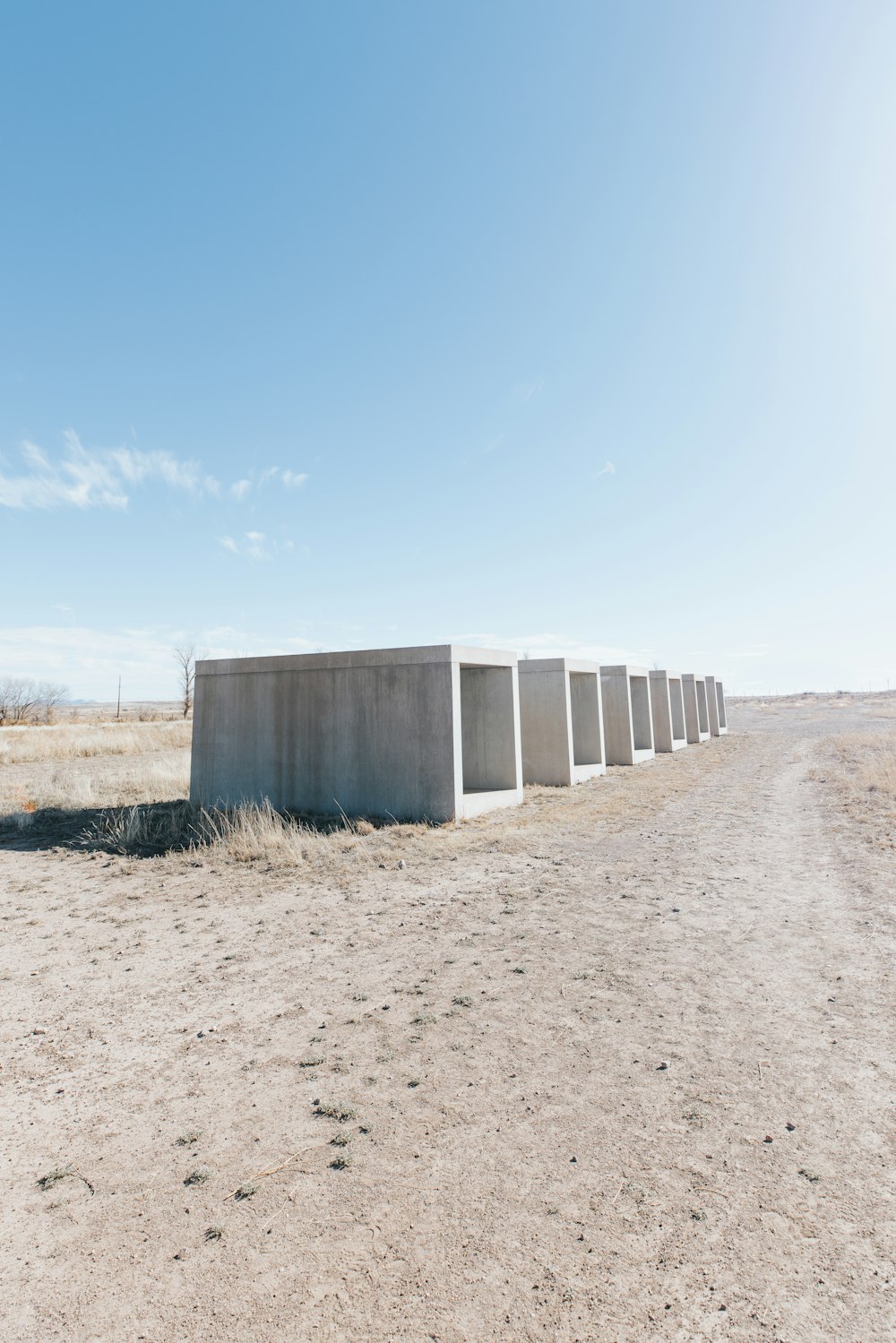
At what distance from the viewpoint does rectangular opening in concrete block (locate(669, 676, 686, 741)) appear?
85.3 ft

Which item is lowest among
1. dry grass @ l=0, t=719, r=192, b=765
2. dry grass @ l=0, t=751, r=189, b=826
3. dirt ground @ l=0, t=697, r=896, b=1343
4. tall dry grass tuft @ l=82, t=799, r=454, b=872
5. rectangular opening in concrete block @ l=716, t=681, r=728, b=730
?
dirt ground @ l=0, t=697, r=896, b=1343

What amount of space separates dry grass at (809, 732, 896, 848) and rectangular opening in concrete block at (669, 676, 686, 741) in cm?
561

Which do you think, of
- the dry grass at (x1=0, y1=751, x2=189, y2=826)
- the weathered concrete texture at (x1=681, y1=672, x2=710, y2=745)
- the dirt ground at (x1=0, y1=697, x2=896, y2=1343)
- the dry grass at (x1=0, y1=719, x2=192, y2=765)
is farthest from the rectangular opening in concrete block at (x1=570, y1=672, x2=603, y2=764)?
the dry grass at (x1=0, y1=719, x2=192, y2=765)

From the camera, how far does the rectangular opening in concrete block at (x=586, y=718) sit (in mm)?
17000

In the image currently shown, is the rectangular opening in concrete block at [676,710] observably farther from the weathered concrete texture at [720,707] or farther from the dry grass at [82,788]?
the dry grass at [82,788]

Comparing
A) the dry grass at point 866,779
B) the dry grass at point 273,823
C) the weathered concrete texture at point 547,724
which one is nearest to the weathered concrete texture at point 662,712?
the dry grass at point 866,779

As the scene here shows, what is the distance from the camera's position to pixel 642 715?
2186 cm

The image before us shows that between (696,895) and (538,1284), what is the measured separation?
4.72 meters

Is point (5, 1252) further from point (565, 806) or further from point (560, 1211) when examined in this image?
point (565, 806)

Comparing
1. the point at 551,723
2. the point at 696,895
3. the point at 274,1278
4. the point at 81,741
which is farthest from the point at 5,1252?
the point at 81,741

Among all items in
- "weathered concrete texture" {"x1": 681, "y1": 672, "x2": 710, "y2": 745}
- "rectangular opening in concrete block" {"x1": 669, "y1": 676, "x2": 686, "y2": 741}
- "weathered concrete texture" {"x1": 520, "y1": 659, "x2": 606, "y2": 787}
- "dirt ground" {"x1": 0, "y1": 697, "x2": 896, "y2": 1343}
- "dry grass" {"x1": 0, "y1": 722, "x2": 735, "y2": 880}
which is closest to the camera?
"dirt ground" {"x1": 0, "y1": 697, "x2": 896, "y2": 1343}

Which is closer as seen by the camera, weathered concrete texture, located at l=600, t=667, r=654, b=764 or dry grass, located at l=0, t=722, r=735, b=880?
dry grass, located at l=0, t=722, r=735, b=880

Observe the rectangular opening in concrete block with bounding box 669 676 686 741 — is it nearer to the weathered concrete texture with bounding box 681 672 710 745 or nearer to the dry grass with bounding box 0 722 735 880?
the weathered concrete texture with bounding box 681 672 710 745

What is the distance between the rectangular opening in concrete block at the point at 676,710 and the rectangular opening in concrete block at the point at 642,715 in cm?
414
